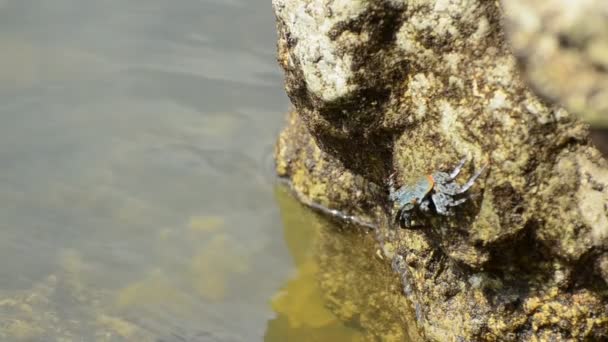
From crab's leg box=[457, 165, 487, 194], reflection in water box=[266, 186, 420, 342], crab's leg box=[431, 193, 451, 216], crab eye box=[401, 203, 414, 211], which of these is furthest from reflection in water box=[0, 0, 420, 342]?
crab's leg box=[457, 165, 487, 194]

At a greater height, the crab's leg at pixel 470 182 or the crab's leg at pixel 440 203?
the crab's leg at pixel 470 182

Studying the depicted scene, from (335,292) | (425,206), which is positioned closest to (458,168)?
(425,206)

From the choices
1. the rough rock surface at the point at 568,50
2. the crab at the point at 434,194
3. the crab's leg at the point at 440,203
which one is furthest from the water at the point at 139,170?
the rough rock surface at the point at 568,50

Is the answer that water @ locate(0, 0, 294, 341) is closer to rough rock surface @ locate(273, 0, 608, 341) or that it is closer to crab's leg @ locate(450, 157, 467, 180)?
rough rock surface @ locate(273, 0, 608, 341)

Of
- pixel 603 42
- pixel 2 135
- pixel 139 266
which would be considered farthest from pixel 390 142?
pixel 2 135

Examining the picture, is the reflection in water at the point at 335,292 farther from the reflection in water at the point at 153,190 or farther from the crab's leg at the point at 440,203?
the crab's leg at the point at 440,203

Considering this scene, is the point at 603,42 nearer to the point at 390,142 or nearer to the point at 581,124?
the point at 581,124

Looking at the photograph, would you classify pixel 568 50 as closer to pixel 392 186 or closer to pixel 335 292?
pixel 392 186
